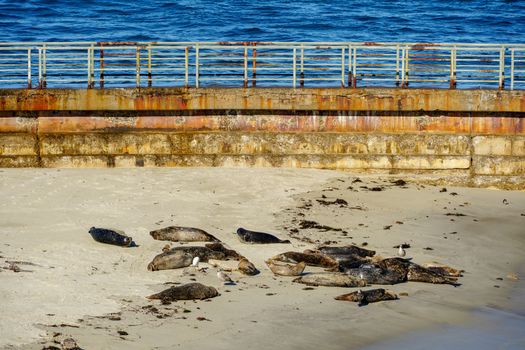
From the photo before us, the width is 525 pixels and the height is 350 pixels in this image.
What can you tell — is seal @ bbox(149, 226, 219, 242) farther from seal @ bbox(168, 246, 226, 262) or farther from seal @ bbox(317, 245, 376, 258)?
seal @ bbox(317, 245, 376, 258)

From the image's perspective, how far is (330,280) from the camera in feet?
54.6

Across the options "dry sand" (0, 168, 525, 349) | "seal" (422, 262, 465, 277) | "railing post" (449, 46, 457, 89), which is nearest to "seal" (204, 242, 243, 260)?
"dry sand" (0, 168, 525, 349)

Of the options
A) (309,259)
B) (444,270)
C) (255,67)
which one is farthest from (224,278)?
(255,67)

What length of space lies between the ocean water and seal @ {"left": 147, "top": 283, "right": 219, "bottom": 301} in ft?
113

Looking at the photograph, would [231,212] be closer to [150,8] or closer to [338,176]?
[338,176]

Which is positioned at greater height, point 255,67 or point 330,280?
point 255,67

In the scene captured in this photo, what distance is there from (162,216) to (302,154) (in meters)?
5.07

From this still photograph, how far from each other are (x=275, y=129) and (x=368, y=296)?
372 inches

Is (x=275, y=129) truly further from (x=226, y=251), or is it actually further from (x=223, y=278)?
(x=223, y=278)

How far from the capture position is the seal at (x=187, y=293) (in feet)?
50.7

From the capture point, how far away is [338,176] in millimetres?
24703

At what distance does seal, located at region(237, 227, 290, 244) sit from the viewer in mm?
18828

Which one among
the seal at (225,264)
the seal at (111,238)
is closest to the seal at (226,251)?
the seal at (225,264)

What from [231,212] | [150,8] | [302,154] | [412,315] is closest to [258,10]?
[150,8]
